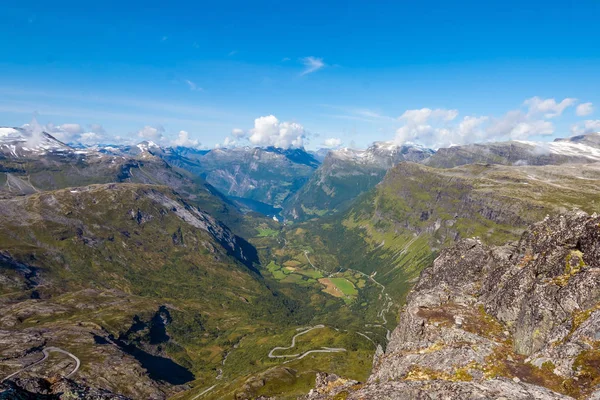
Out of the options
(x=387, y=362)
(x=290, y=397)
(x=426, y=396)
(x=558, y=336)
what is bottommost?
(x=290, y=397)

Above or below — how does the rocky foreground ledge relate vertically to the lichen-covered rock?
above

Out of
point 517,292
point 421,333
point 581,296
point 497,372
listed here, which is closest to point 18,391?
point 421,333

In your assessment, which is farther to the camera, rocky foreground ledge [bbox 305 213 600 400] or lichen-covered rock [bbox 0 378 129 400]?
lichen-covered rock [bbox 0 378 129 400]

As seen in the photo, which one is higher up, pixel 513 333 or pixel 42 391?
pixel 513 333

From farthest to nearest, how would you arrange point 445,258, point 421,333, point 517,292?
point 445,258 → point 421,333 → point 517,292

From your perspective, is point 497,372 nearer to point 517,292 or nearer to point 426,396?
point 426,396

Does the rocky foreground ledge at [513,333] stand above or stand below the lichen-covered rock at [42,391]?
above

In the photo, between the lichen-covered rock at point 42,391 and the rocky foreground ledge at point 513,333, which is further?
the lichen-covered rock at point 42,391

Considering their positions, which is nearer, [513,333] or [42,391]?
[513,333]
